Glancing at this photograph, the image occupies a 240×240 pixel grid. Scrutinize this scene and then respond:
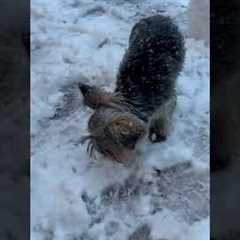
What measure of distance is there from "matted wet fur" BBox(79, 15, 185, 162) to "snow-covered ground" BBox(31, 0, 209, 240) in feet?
0.05

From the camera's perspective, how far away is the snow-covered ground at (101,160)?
3.80 ft

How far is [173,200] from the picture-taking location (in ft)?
3.83

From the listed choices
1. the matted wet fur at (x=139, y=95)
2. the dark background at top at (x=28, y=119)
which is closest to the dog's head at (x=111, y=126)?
the matted wet fur at (x=139, y=95)

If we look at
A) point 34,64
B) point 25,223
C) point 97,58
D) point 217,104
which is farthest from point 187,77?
point 25,223

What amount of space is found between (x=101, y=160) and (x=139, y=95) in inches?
5.7

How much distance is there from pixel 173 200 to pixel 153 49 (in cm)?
30

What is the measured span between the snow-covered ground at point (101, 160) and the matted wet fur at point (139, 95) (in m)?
0.02

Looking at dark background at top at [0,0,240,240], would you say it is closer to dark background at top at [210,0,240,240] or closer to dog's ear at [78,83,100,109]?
dark background at top at [210,0,240,240]

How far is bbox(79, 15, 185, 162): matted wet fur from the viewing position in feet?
3.78

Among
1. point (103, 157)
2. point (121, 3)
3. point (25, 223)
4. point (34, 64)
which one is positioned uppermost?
point (121, 3)

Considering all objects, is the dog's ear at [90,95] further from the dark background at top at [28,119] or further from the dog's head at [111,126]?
the dark background at top at [28,119]

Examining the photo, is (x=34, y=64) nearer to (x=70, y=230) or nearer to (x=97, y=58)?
(x=97, y=58)

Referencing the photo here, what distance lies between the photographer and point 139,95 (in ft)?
3.91

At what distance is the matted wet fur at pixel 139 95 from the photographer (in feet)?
3.78
